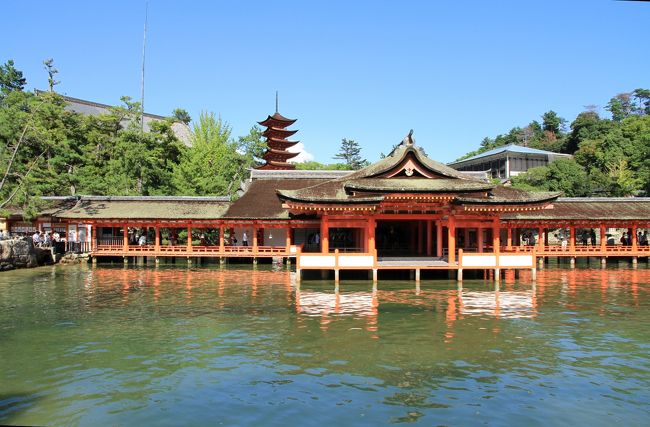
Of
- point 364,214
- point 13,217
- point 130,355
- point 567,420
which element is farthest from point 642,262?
point 13,217

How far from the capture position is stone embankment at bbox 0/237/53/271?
3269 cm

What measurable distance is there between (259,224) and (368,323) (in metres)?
21.2

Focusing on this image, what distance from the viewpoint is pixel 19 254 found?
3391cm

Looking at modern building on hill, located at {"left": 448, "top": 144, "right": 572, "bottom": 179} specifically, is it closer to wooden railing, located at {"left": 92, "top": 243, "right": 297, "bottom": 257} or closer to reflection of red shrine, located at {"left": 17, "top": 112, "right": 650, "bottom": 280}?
reflection of red shrine, located at {"left": 17, "top": 112, "right": 650, "bottom": 280}

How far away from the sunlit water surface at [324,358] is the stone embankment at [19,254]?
1019 centimetres

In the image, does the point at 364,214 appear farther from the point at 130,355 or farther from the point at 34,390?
the point at 34,390

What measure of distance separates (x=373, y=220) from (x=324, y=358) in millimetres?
15220

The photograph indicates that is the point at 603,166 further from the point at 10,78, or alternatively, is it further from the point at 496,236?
the point at 10,78

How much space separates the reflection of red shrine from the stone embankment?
3050mm

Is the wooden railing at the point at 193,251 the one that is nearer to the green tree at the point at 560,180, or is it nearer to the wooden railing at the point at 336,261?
the wooden railing at the point at 336,261

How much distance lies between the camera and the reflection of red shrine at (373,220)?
2722 cm

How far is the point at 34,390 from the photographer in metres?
10.8

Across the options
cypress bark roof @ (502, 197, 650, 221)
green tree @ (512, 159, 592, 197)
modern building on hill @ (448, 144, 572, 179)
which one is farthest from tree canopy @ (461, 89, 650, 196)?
cypress bark roof @ (502, 197, 650, 221)

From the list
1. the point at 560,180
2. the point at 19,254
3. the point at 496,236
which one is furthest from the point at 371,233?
the point at 560,180
